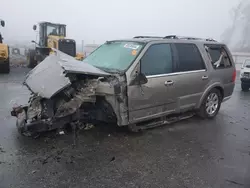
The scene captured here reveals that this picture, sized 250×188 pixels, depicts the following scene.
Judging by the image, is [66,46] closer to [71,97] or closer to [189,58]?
[189,58]

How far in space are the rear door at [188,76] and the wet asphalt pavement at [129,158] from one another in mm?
641

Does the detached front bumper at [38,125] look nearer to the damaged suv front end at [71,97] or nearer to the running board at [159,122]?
the damaged suv front end at [71,97]

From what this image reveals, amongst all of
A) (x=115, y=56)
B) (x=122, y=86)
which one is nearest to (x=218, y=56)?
(x=115, y=56)

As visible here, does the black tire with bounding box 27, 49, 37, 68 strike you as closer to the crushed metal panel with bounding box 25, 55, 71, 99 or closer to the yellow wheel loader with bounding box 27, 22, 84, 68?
the yellow wheel loader with bounding box 27, 22, 84, 68

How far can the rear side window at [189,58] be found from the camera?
17.3 feet

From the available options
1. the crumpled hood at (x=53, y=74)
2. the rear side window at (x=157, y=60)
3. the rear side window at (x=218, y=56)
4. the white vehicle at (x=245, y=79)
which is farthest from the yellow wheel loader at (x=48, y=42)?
the rear side window at (x=157, y=60)

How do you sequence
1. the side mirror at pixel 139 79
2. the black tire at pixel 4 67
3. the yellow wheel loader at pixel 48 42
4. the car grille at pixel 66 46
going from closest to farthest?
the side mirror at pixel 139 79, the black tire at pixel 4 67, the car grille at pixel 66 46, the yellow wheel loader at pixel 48 42

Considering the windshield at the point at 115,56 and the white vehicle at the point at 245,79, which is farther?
the white vehicle at the point at 245,79

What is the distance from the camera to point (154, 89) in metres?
4.71

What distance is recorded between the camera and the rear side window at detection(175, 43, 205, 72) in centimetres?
526

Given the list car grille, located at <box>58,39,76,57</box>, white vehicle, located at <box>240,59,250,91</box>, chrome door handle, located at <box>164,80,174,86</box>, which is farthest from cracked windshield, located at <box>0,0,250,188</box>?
car grille, located at <box>58,39,76,57</box>

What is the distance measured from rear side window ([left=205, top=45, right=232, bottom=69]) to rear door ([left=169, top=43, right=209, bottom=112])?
1.36ft

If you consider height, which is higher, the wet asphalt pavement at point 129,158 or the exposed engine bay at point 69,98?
the exposed engine bay at point 69,98

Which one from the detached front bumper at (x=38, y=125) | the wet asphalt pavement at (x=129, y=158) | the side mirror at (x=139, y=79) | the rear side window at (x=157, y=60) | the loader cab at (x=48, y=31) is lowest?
the wet asphalt pavement at (x=129, y=158)
